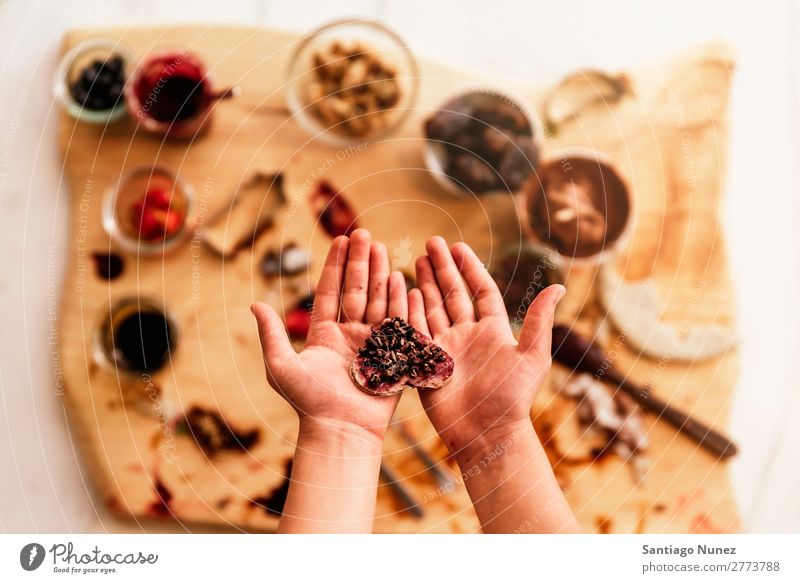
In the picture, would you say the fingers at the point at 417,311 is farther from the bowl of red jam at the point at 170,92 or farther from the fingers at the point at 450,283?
the bowl of red jam at the point at 170,92

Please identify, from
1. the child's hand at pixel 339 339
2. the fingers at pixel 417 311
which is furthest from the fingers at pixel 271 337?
the fingers at pixel 417 311

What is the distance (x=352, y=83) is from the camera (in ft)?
1.93

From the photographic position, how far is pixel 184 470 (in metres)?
0.59

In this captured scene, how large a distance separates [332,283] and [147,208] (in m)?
0.20

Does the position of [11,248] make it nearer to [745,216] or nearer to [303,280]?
[303,280]

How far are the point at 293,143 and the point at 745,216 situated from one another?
45 centimetres

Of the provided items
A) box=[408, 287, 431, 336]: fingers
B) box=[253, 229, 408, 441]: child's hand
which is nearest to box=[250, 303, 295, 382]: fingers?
box=[253, 229, 408, 441]: child's hand

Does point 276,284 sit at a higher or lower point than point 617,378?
higher

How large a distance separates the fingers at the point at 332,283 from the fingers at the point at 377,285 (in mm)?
25

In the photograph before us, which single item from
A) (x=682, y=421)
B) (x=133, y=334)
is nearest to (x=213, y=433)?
(x=133, y=334)

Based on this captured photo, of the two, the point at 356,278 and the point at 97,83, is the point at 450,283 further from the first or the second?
the point at 97,83

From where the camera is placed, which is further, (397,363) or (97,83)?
(97,83)

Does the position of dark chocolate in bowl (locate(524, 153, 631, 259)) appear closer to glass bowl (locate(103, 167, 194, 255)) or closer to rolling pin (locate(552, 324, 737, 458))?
rolling pin (locate(552, 324, 737, 458))
